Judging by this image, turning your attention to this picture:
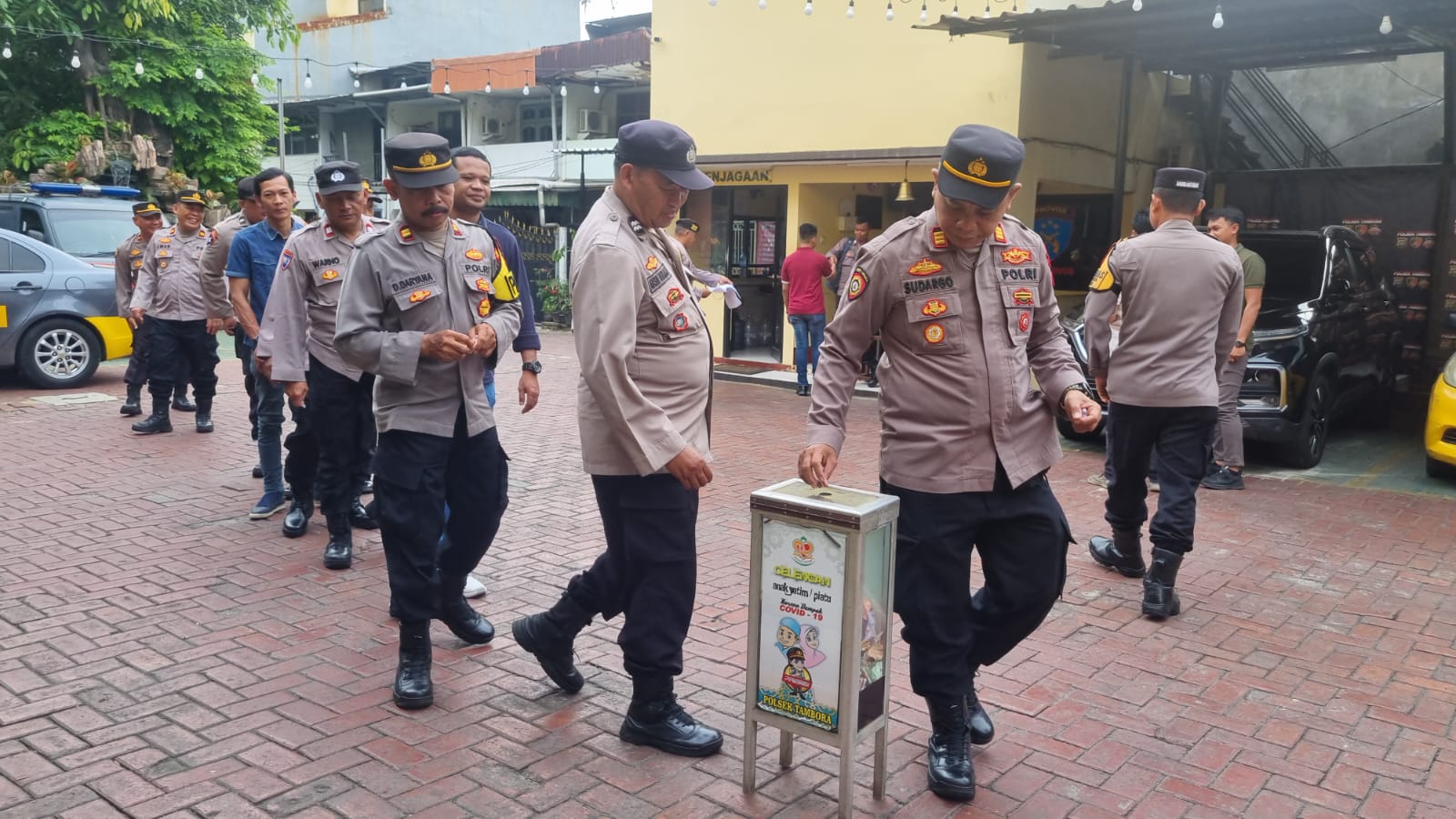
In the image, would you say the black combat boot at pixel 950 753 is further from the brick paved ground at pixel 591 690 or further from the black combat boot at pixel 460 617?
the black combat boot at pixel 460 617

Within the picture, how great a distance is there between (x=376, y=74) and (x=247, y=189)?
75.2 ft

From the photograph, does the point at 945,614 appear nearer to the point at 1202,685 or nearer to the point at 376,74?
the point at 1202,685

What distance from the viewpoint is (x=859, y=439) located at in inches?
373

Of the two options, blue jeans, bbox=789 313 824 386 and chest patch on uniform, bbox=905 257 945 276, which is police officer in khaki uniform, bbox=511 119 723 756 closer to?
chest patch on uniform, bbox=905 257 945 276

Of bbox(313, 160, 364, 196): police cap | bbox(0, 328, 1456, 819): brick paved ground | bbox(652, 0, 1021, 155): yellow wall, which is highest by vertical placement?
bbox(652, 0, 1021, 155): yellow wall

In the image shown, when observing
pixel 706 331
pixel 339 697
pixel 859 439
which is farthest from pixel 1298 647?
pixel 859 439

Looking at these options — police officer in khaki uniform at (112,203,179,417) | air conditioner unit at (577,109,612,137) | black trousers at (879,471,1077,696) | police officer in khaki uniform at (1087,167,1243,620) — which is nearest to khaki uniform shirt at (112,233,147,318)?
police officer in khaki uniform at (112,203,179,417)

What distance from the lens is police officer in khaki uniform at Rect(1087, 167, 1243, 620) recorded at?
4918 mm

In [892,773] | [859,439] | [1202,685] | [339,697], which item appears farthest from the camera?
[859,439]

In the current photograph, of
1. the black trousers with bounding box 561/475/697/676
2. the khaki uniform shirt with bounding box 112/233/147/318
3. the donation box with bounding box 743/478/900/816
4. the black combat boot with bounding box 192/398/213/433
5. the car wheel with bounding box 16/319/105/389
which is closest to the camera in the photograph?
the donation box with bounding box 743/478/900/816

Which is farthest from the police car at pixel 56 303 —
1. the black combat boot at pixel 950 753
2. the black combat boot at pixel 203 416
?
the black combat boot at pixel 950 753

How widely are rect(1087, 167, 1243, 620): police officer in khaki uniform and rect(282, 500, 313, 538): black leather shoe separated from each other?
4.15 meters

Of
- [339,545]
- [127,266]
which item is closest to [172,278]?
[127,266]

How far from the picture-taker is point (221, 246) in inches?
290
